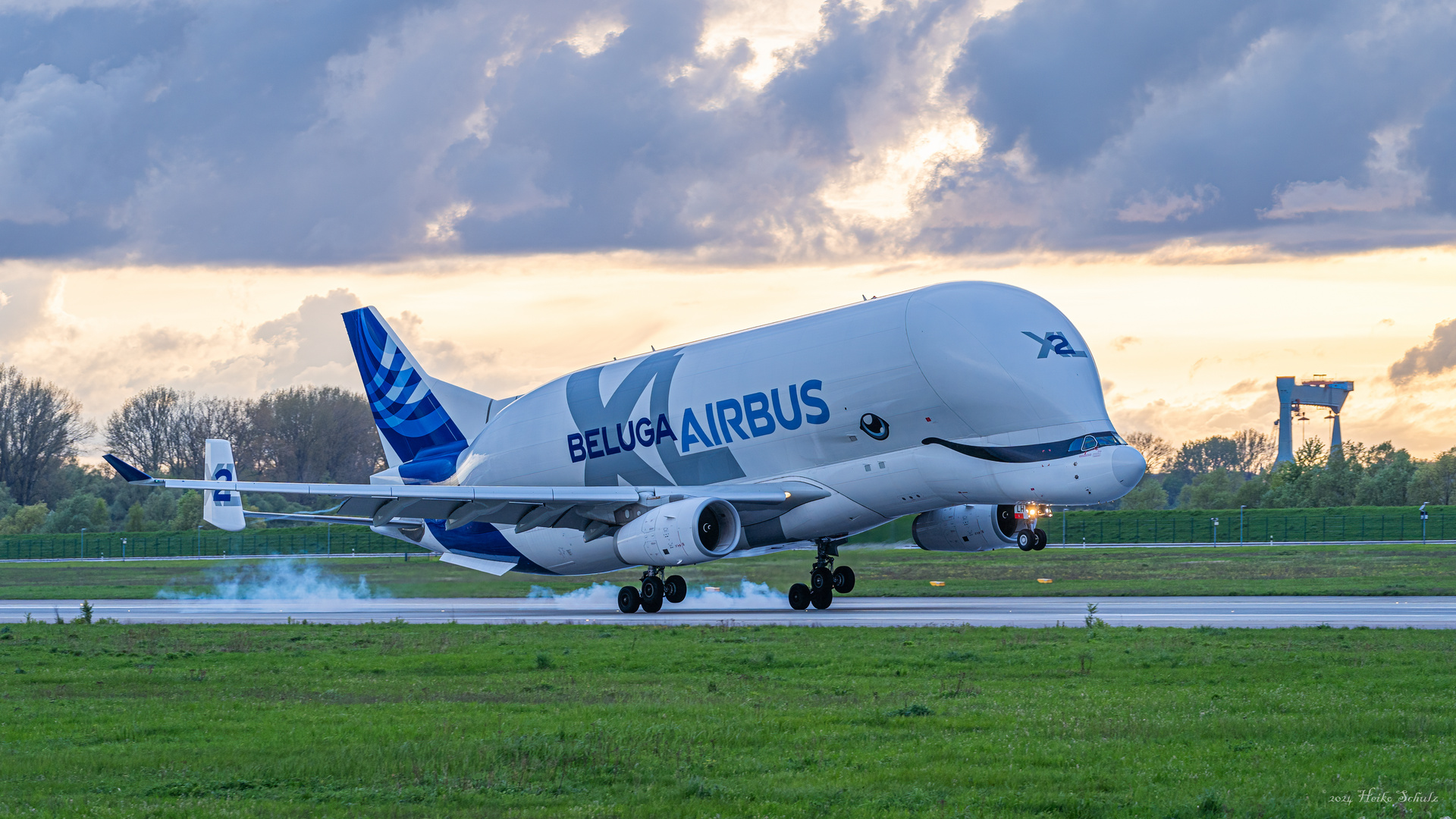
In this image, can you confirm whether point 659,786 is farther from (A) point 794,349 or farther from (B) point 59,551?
(B) point 59,551

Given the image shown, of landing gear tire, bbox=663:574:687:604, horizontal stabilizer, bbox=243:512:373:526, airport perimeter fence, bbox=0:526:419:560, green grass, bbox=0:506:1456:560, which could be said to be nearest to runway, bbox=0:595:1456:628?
landing gear tire, bbox=663:574:687:604

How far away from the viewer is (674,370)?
120 ft

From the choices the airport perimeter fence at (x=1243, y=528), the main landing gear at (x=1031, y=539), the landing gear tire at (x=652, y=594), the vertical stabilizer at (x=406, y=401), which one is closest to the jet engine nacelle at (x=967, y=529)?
the main landing gear at (x=1031, y=539)

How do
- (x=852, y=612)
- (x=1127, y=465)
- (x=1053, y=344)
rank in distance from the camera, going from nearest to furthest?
1. (x=1127, y=465)
2. (x=1053, y=344)
3. (x=852, y=612)

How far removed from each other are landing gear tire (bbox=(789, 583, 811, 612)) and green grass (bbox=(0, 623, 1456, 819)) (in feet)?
33.6

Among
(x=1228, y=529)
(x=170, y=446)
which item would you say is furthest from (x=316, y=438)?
(x=1228, y=529)

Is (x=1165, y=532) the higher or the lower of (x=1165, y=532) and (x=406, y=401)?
the lower

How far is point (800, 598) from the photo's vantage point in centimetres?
3647

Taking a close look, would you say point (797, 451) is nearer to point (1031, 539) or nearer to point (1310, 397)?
point (1031, 539)

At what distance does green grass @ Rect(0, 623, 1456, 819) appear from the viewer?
38.2 feet

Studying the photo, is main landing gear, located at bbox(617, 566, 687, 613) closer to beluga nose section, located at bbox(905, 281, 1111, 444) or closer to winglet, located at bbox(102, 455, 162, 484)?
beluga nose section, located at bbox(905, 281, 1111, 444)

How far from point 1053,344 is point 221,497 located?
90.6 ft

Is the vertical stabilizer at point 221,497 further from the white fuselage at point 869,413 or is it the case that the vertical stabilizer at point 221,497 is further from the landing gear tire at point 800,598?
the landing gear tire at point 800,598

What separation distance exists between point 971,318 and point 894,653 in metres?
9.66
